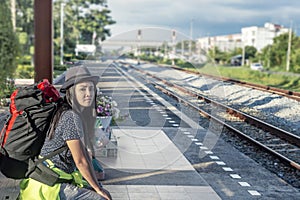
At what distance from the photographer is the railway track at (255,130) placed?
9383mm

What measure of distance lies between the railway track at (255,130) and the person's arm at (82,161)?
18.4ft

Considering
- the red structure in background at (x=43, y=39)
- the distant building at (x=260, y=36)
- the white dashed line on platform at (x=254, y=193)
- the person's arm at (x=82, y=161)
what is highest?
the distant building at (x=260, y=36)

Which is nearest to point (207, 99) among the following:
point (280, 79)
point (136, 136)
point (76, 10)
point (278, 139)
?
point (278, 139)

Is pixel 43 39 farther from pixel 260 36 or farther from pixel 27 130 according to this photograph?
pixel 260 36

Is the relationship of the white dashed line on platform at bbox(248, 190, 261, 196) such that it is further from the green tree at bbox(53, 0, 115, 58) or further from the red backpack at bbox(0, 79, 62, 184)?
the green tree at bbox(53, 0, 115, 58)

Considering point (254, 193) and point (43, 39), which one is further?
point (43, 39)

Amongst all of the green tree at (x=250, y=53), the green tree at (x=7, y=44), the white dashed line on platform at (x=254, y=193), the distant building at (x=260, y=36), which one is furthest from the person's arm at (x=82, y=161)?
the distant building at (x=260, y=36)

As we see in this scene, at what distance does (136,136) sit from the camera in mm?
9570

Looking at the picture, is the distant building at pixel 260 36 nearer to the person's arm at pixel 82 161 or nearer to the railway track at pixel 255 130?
the railway track at pixel 255 130

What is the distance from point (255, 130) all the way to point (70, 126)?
9.67 m

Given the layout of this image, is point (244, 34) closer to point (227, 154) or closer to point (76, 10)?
point (76, 10)

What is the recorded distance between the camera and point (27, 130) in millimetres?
2982

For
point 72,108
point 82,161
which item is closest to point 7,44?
point 72,108

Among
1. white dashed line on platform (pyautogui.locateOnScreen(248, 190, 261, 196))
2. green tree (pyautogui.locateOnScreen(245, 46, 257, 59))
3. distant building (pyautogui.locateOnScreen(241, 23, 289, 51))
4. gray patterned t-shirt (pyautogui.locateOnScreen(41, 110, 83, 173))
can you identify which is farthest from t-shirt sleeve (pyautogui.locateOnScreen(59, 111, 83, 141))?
distant building (pyautogui.locateOnScreen(241, 23, 289, 51))
